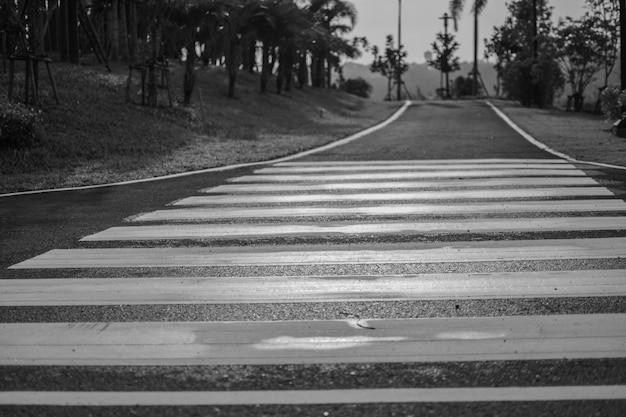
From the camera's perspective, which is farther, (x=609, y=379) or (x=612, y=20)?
(x=612, y=20)

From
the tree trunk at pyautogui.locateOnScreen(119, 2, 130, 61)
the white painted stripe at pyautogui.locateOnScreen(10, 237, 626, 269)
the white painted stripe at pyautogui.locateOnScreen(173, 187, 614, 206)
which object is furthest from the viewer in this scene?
the tree trunk at pyautogui.locateOnScreen(119, 2, 130, 61)

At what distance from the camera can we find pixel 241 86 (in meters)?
34.4

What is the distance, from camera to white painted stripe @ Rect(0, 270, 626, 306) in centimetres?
460

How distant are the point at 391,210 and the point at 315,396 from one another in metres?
4.68

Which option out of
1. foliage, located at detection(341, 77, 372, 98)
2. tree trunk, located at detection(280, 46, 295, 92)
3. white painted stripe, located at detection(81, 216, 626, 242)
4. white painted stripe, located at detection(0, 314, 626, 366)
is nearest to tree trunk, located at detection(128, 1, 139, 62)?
tree trunk, located at detection(280, 46, 295, 92)

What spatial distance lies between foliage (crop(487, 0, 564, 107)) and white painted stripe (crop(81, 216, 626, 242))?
34.6m

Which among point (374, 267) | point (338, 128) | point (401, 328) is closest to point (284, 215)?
point (374, 267)

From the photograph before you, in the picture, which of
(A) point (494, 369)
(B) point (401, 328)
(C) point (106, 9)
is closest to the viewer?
(A) point (494, 369)

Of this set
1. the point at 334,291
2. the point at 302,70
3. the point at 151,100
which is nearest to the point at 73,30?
the point at 151,100

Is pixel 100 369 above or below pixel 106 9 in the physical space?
below

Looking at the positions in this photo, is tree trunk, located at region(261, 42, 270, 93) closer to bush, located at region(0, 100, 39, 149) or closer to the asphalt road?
bush, located at region(0, 100, 39, 149)

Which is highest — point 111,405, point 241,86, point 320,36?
point 320,36

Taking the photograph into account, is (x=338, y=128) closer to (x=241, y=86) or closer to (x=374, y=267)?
(x=241, y=86)

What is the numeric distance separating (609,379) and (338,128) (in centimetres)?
2089
